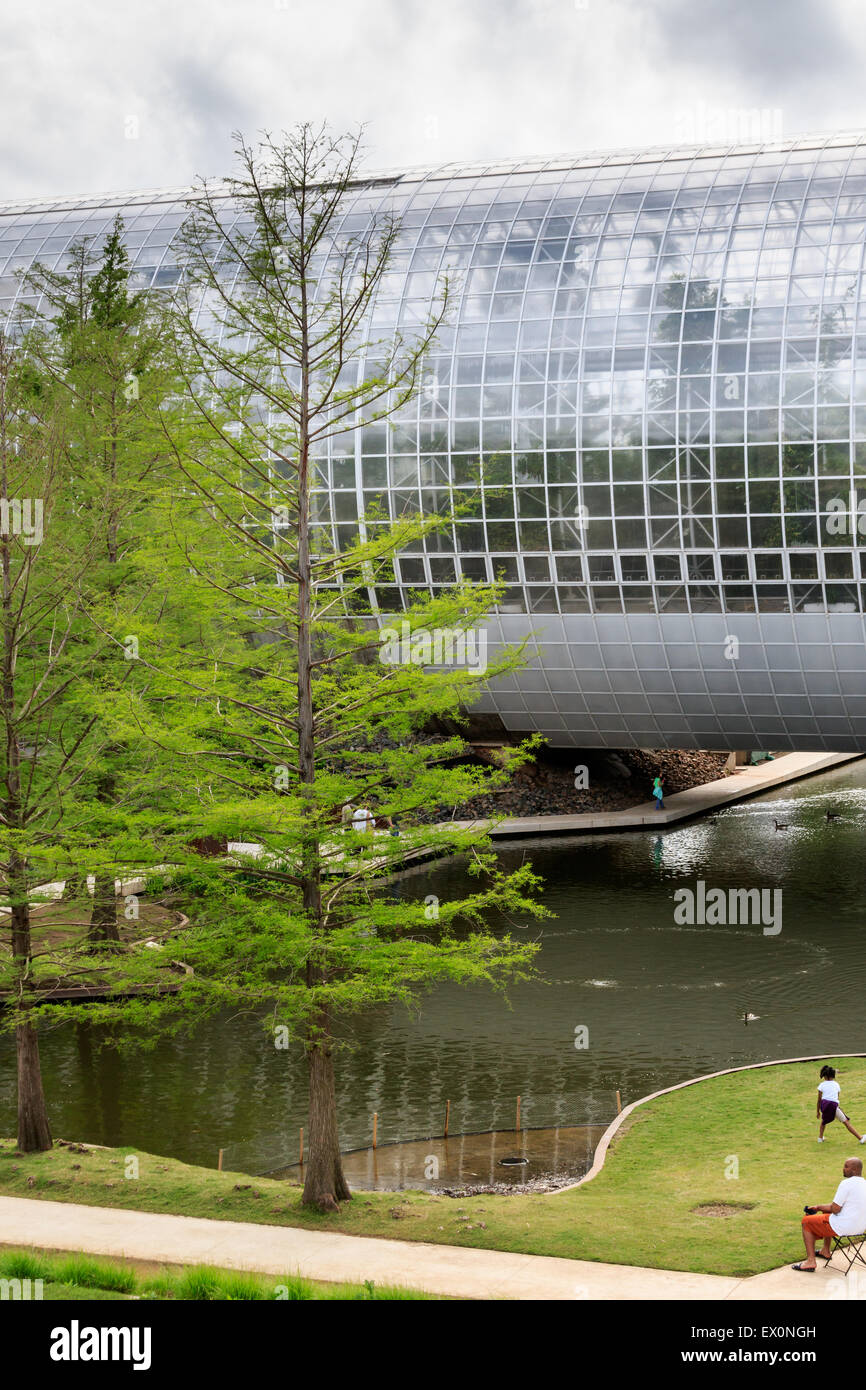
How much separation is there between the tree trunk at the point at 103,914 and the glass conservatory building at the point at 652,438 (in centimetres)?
1769

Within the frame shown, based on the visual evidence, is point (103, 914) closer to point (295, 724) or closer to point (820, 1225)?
point (295, 724)

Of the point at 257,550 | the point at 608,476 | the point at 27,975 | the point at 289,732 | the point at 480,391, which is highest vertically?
the point at 480,391

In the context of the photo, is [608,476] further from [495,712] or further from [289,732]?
[289,732]

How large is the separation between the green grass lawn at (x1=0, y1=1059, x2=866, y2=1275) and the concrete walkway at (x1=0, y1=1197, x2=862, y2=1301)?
0.36 metres

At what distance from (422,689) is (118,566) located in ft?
29.5

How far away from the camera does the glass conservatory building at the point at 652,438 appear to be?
3950 centimetres

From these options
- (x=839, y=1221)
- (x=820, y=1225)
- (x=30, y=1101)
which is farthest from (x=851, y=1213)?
(x=30, y=1101)

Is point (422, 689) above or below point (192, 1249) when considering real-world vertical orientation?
above

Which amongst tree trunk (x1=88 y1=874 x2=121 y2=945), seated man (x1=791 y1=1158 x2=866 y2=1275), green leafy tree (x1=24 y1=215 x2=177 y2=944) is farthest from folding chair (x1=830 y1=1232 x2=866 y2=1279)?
green leafy tree (x1=24 y1=215 x2=177 y2=944)

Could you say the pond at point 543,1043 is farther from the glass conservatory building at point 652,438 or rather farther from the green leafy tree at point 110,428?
the glass conservatory building at point 652,438
